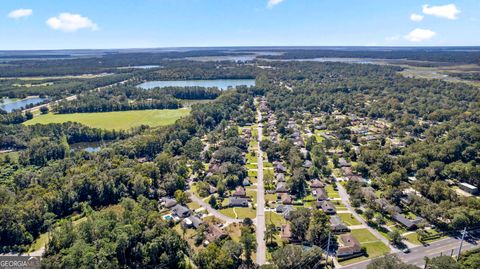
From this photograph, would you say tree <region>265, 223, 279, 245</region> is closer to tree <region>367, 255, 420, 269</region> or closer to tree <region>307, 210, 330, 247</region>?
tree <region>307, 210, 330, 247</region>

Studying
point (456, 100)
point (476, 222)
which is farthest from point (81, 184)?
point (456, 100)

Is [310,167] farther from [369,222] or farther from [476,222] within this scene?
[476,222]

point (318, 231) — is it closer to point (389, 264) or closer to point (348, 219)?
point (348, 219)

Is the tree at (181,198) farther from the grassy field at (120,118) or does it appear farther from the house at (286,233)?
the grassy field at (120,118)

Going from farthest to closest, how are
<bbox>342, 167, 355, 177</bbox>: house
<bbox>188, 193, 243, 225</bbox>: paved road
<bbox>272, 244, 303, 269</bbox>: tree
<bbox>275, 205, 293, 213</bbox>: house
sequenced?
<bbox>342, 167, 355, 177</bbox>: house
<bbox>275, 205, 293, 213</bbox>: house
<bbox>188, 193, 243, 225</bbox>: paved road
<bbox>272, 244, 303, 269</bbox>: tree

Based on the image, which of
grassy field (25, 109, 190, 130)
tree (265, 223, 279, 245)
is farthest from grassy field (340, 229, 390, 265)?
grassy field (25, 109, 190, 130)

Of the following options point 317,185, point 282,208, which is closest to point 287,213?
point 282,208
